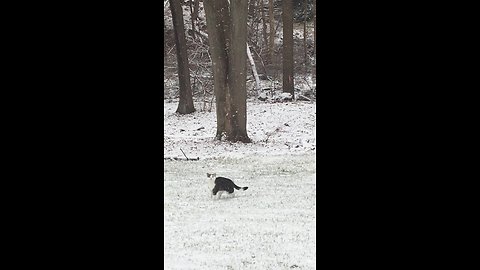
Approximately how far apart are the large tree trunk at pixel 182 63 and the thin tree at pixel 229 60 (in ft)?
4.51

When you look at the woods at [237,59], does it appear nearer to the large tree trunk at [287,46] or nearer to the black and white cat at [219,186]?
the large tree trunk at [287,46]

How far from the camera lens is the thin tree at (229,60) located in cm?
573

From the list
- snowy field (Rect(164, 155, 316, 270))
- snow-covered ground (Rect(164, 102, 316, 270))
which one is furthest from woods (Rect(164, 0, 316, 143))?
Result: snowy field (Rect(164, 155, 316, 270))

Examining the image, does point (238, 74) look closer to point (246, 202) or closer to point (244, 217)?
point (246, 202)

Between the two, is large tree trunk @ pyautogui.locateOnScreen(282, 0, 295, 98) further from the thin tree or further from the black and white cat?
the black and white cat

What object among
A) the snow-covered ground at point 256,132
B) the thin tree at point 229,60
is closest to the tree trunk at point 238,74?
the thin tree at point 229,60

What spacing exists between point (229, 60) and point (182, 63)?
1.77 meters

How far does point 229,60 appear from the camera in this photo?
19.2ft

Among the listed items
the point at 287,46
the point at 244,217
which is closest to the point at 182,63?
the point at 287,46

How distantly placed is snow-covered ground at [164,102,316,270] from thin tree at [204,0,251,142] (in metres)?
0.21
